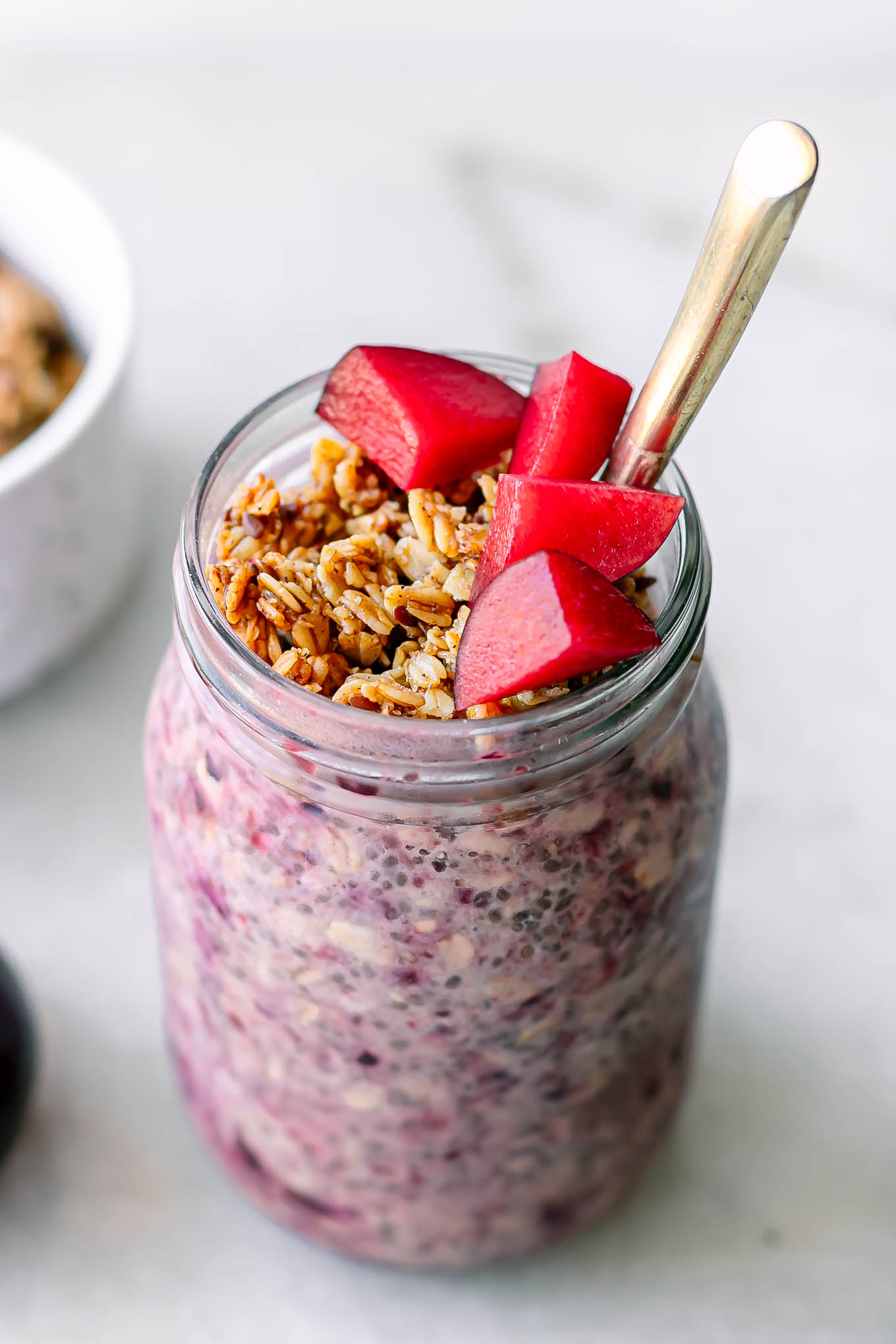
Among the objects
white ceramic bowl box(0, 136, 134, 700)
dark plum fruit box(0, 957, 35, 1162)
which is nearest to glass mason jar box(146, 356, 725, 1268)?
dark plum fruit box(0, 957, 35, 1162)

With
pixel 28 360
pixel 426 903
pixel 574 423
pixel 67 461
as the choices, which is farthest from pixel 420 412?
pixel 28 360

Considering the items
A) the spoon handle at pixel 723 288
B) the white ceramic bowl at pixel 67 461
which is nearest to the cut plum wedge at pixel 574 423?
the spoon handle at pixel 723 288

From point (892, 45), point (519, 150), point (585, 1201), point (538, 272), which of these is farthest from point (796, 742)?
point (892, 45)

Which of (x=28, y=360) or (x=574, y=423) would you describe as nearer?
(x=574, y=423)

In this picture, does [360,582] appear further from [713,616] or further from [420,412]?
[713,616]

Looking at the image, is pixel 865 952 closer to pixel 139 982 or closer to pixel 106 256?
pixel 139 982

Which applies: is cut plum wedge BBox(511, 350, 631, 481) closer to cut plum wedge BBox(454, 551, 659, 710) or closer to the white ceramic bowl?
cut plum wedge BBox(454, 551, 659, 710)
